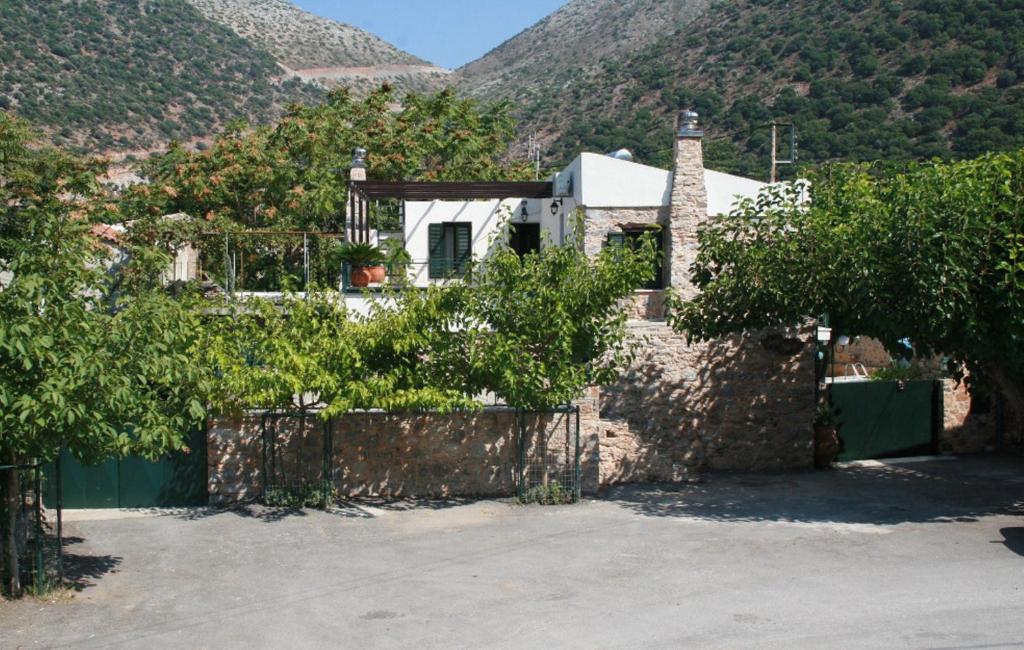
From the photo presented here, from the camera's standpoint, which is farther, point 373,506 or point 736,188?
point 736,188

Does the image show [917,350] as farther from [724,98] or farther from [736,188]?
[724,98]

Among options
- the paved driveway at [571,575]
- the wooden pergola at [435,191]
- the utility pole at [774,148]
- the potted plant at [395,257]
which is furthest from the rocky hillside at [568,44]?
the paved driveway at [571,575]

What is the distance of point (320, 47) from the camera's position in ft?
280

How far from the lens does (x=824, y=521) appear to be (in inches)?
668

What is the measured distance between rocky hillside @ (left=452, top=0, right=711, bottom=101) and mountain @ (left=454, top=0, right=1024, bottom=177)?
24.9 ft

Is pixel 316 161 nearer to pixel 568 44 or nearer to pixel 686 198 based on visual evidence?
pixel 686 198

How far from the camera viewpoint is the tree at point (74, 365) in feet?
36.4

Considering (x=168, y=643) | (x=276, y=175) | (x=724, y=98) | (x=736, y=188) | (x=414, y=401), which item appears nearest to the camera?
(x=168, y=643)

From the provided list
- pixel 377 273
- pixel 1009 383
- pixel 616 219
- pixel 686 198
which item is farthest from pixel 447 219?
pixel 1009 383

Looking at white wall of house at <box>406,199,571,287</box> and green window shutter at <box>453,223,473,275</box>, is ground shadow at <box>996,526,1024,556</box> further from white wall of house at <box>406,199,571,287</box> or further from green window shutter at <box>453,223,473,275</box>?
green window shutter at <box>453,223,473,275</box>

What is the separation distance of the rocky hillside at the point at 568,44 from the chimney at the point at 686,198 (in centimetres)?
5352

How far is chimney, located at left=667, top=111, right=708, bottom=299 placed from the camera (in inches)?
926

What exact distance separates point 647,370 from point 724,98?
41265mm

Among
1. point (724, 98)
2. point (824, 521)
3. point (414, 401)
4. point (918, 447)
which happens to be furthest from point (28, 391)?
point (724, 98)
